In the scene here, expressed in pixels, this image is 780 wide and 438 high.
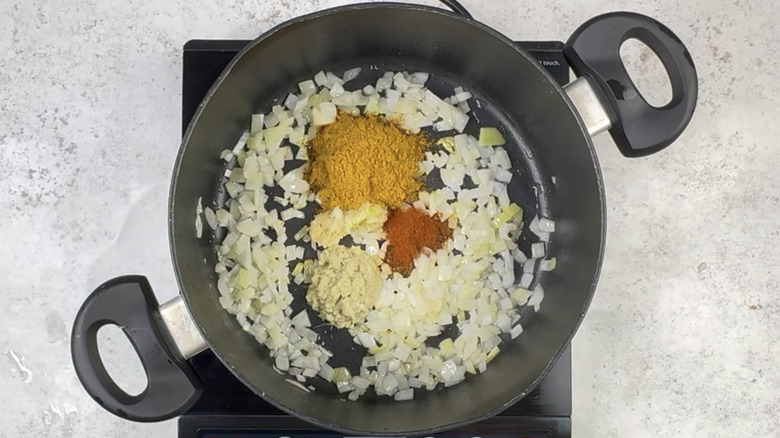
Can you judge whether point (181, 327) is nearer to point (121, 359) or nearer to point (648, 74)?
point (121, 359)

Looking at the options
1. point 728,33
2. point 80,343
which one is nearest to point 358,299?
point 80,343

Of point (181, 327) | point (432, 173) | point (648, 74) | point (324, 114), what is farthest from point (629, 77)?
point (181, 327)

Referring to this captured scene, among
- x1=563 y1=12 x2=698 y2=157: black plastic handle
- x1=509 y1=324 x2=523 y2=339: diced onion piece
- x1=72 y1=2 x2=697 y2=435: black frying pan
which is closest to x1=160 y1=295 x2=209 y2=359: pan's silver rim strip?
x1=72 y1=2 x2=697 y2=435: black frying pan

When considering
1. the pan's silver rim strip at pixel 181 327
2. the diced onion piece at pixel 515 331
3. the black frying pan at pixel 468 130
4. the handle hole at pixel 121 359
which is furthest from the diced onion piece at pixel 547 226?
the handle hole at pixel 121 359

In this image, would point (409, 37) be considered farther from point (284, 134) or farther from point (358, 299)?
point (358, 299)

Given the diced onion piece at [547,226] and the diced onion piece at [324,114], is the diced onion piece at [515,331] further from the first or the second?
the diced onion piece at [324,114]

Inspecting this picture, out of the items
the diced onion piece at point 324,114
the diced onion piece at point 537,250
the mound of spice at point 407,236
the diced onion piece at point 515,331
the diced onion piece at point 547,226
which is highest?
the diced onion piece at point 324,114

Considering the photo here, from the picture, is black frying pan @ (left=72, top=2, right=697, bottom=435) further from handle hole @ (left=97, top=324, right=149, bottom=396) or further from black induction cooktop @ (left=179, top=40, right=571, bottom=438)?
handle hole @ (left=97, top=324, right=149, bottom=396)
